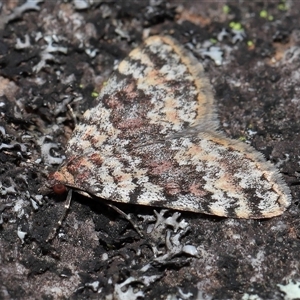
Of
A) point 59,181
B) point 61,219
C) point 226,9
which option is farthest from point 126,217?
point 226,9

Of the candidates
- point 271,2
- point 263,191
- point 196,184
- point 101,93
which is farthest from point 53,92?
point 271,2

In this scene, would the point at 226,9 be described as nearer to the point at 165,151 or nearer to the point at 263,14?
the point at 263,14

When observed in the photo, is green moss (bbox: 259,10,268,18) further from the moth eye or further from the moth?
the moth eye

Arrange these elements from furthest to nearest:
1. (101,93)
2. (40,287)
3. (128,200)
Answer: (101,93) < (128,200) < (40,287)

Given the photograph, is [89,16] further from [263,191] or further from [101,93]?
[263,191]

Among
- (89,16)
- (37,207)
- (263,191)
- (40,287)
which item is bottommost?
(40,287)

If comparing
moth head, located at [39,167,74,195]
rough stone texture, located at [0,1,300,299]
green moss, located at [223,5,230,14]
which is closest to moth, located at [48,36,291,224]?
moth head, located at [39,167,74,195]
